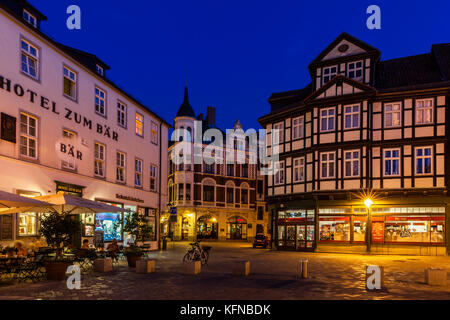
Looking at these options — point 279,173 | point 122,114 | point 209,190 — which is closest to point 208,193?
point 209,190

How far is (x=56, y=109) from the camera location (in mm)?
20812

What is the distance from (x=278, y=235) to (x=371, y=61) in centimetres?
1469

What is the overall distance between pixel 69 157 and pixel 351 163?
18373mm

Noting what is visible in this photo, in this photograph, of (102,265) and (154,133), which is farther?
(154,133)

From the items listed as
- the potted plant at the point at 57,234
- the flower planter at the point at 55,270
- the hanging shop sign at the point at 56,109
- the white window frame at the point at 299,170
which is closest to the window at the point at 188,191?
the white window frame at the point at 299,170

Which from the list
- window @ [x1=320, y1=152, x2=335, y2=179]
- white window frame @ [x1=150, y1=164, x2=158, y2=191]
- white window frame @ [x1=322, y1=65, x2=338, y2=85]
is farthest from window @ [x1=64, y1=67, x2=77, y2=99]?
white window frame @ [x1=322, y1=65, x2=338, y2=85]

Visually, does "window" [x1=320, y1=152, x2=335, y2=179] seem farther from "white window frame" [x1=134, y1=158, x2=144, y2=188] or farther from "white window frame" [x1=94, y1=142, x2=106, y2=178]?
"white window frame" [x1=94, y1=142, x2=106, y2=178]

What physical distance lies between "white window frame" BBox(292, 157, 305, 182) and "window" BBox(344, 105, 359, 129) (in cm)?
435

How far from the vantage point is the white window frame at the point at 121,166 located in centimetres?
2741

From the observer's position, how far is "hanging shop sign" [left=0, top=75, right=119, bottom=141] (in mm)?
17500

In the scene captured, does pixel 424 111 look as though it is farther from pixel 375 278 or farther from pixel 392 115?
pixel 375 278

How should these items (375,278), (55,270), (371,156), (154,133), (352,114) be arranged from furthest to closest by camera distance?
(154,133) < (352,114) < (371,156) < (55,270) < (375,278)

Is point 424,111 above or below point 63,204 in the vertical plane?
above
